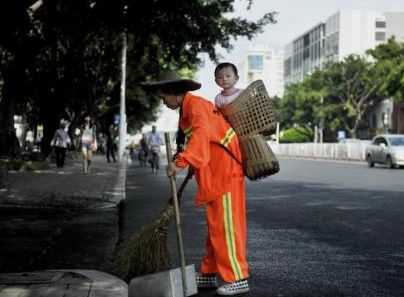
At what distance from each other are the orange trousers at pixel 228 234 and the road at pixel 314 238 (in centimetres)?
25

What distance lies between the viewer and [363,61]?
74.9 meters

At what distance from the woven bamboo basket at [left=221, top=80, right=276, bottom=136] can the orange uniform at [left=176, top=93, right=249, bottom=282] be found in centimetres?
9

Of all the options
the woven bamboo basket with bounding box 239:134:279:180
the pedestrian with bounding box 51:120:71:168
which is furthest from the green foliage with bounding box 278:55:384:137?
the woven bamboo basket with bounding box 239:134:279:180

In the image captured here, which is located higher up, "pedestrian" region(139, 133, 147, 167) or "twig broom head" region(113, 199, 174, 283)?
"pedestrian" region(139, 133, 147, 167)

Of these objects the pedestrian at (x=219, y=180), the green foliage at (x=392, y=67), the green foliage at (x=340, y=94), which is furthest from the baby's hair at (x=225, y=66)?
the green foliage at (x=340, y=94)

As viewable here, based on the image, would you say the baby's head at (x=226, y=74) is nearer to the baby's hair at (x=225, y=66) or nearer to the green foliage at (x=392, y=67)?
the baby's hair at (x=225, y=66)

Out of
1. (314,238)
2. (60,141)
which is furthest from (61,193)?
(60,141)

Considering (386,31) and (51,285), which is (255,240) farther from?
(386,31)

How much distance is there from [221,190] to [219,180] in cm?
7

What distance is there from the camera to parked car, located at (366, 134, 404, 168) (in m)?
31.6

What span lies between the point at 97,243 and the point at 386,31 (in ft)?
369

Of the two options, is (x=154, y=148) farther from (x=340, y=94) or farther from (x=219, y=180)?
(x=340, y=94)

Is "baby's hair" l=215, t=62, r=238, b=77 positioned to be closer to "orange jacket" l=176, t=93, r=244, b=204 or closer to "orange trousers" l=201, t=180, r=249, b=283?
"orange jacket" l=176, t=93, r=244, b=204

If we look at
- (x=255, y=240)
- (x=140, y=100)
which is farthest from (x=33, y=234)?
(x=140, y=100)
